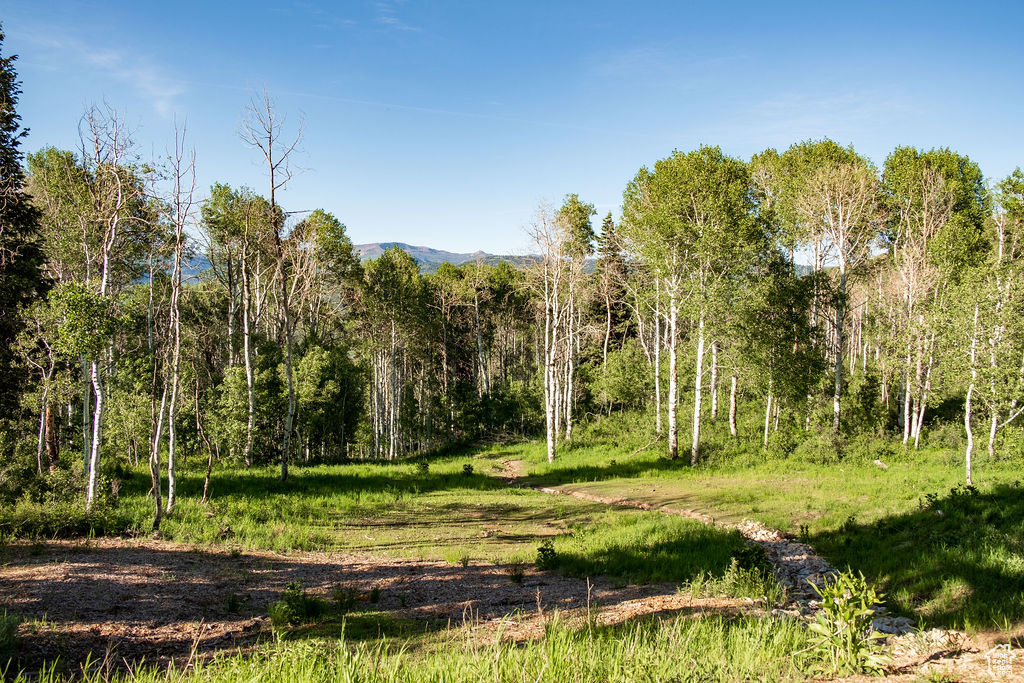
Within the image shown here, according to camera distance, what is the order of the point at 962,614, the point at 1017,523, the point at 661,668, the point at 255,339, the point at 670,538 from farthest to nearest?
the point at 255,339
the point at 670,538
the point at 1017,523
the point at 962,614
the point at 661,668

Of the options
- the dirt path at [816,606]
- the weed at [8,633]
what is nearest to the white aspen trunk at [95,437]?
the weed at [8,633]

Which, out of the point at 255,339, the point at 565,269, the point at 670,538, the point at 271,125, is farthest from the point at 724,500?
the point at 255,339

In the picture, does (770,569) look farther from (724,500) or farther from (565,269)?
(565,269)

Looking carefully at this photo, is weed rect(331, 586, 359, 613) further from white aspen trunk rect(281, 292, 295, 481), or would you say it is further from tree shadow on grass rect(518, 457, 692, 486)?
tree shadow on grass rect(518, 457, 692, 486)

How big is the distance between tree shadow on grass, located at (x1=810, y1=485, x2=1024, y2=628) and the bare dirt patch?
3.28 metres

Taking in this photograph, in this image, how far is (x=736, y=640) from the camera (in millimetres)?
5625

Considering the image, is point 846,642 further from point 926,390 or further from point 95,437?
point 926,390

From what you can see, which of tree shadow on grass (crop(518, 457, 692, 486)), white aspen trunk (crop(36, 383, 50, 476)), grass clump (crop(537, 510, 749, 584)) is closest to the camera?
grass clump (crop(537, 510, 749, 584))

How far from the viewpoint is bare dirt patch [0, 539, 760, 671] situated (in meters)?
7.02

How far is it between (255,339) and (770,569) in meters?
29.1

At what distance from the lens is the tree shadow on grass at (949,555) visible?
8328mm

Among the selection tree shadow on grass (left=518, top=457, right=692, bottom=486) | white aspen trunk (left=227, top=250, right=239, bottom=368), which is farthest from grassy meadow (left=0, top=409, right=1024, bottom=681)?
white aspen trunk (left=227, top=250, right=239, bottom=368)

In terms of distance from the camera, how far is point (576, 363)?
4231 cm

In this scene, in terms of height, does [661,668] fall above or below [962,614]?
above
